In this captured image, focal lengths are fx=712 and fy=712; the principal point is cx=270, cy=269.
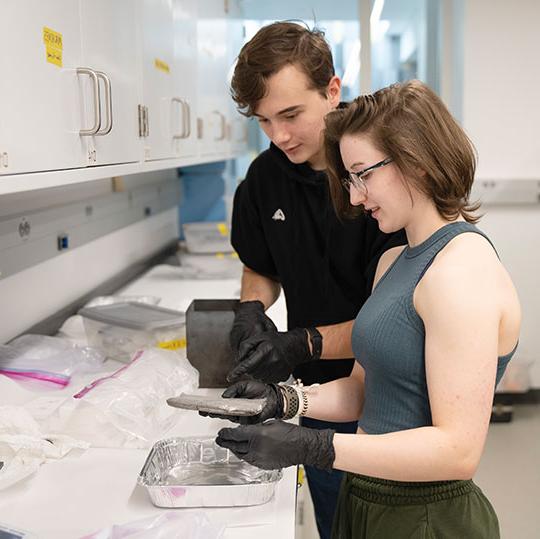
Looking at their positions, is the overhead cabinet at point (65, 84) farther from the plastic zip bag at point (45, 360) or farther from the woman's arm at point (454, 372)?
the woman's arm at point (454, 372)

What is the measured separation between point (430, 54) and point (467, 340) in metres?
3.80

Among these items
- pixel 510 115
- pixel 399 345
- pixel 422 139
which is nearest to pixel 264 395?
pixel 399 345

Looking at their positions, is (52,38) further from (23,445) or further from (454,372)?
(454,372)

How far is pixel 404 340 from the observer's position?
121 cm

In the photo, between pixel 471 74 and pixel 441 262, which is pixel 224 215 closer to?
pixel 471 74

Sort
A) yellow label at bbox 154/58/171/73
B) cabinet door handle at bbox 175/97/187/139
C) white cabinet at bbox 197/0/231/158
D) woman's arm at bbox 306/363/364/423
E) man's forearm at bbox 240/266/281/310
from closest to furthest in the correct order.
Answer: woman's arm at bbox 306/363/364/423 < man's forearm at bbox 240/266/281/310 < yellow label at bbox 154/58/171/73 < cabinet door handle at bbox 175/97/187/139 < white cabinet at bbox 197/0/231/158

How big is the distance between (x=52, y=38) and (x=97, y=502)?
881 mm

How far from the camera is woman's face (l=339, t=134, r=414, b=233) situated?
122cm

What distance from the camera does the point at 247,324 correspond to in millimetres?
1779

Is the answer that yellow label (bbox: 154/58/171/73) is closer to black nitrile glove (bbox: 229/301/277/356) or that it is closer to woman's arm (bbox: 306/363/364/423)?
black nitrile glove (bbox: 229/301/277/356)

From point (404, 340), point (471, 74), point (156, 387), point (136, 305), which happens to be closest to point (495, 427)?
point (471, 74)

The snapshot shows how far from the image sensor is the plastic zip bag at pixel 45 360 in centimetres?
189

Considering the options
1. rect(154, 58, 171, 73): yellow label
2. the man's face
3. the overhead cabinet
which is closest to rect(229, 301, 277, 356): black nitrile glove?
the man's face

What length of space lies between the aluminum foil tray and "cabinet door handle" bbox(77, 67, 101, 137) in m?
0.67
